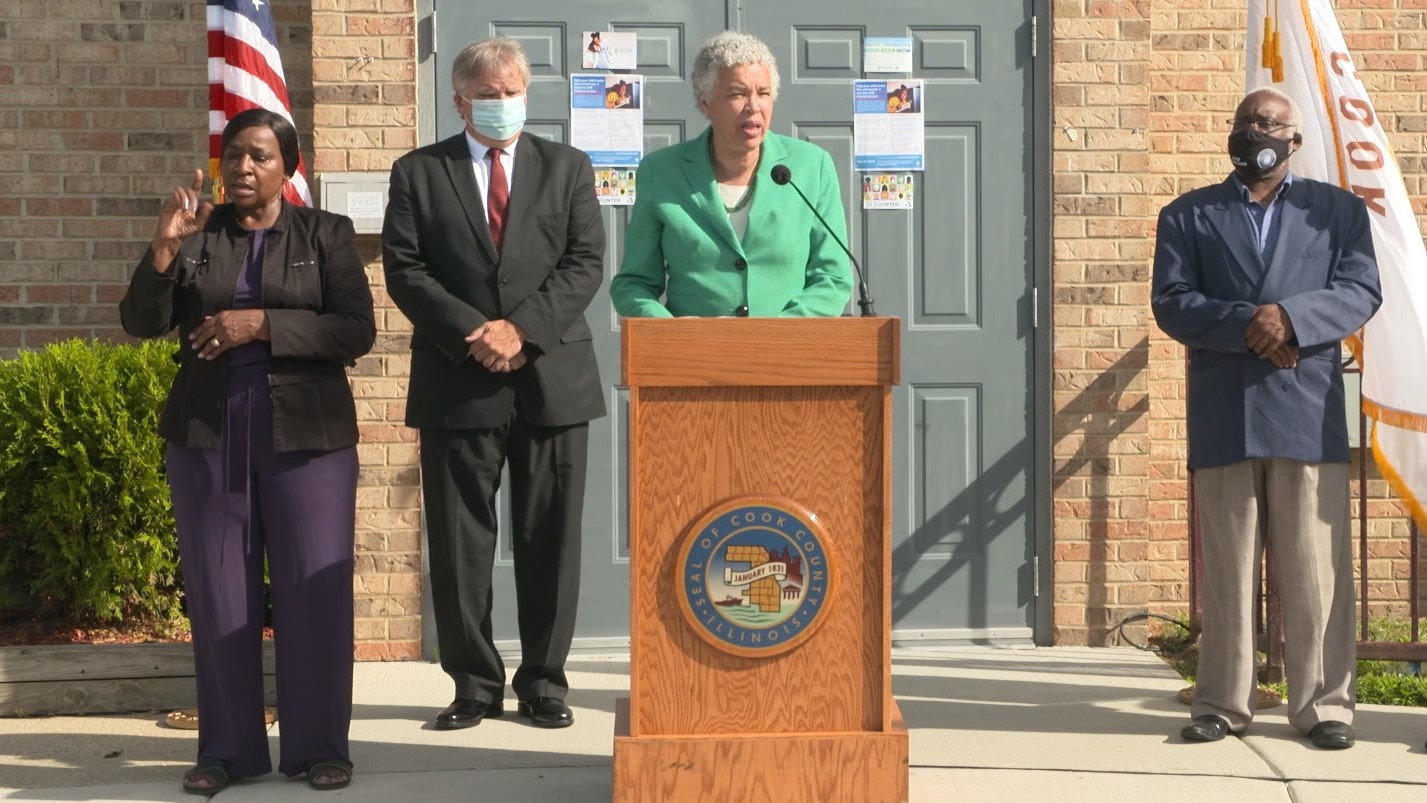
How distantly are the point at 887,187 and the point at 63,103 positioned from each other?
3.28 m

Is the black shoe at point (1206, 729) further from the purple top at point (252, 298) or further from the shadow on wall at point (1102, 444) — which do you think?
the purple top at point (252, 298)

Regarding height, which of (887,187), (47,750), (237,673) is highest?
(887,187)

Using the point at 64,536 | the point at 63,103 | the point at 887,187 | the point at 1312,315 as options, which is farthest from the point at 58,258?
the point at 1312,315

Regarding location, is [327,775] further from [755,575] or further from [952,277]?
[952,277]

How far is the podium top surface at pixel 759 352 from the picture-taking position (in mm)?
3922

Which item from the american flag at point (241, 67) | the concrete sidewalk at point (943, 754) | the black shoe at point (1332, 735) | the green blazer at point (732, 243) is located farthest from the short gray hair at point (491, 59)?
the black shoe at point (1332, 735)

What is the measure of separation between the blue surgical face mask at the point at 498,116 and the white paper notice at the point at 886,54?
6.21ft

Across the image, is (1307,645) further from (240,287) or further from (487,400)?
(240,287)

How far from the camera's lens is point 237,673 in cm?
455

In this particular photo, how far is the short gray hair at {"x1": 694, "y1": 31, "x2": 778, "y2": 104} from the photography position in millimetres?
4438

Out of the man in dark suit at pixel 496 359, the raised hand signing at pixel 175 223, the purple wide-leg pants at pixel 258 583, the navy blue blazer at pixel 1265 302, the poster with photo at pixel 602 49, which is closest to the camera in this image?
the raised hand signing at pixel 175 223

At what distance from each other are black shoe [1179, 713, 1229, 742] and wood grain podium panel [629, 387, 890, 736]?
4.59ft

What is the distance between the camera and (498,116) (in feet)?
16.3

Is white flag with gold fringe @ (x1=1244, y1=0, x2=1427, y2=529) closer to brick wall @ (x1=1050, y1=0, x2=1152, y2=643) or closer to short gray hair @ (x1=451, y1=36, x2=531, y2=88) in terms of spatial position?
brick wall @ (x1=1050, y1=0, x2=1152, y2=643)
